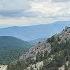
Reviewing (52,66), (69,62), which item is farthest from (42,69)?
(69,62)

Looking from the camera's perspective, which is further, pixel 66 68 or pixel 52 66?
pixel 52 66

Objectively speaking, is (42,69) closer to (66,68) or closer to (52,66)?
(52,66)

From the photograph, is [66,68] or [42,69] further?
[42,69]

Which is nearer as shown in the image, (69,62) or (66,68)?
(66,68)
